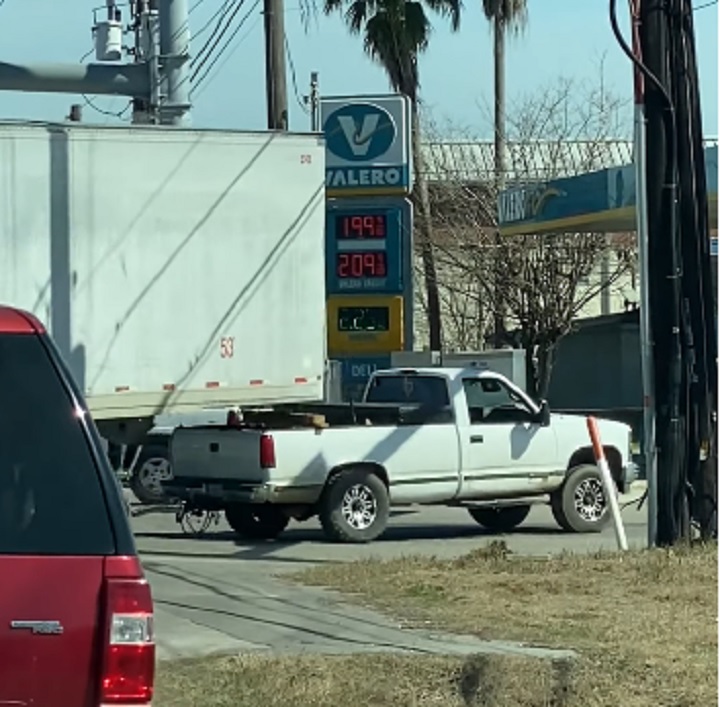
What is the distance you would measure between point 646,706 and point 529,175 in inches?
1210

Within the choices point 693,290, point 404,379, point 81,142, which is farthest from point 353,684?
point 404,379

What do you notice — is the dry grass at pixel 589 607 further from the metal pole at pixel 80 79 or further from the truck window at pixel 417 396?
the metal pole at pixel 80 79

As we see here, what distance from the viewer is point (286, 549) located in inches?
666

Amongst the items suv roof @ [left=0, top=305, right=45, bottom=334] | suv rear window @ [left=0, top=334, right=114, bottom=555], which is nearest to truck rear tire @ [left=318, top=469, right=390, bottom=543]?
suv roof @ [left=0, top=305, right=45, bottom=334]

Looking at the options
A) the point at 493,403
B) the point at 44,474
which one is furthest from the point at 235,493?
the point at 44,474

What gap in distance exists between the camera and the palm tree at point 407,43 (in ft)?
115

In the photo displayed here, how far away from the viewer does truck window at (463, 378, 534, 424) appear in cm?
1806

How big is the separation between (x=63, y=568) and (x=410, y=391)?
13.8 meters

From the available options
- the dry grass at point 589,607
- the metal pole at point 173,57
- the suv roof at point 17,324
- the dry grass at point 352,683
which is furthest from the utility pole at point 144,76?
the suv roof at point 17,324

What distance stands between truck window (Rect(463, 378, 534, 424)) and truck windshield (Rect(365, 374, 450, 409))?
11.4 inches

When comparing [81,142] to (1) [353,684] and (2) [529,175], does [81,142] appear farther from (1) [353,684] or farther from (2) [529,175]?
(2) [529,175]

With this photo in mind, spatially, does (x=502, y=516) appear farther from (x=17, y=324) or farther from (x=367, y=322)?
(x=17, y=324)

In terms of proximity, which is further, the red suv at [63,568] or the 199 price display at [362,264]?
the 199 price display at [362,264]

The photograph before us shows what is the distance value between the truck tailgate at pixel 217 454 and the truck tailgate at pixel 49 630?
39.8 feet
